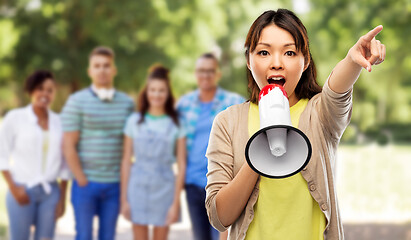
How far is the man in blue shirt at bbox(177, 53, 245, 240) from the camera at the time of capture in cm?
481

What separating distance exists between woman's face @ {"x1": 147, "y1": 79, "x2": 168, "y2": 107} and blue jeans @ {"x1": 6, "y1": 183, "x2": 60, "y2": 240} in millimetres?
1180

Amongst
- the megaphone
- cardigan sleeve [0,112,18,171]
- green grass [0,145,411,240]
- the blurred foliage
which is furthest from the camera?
the blurred foliage

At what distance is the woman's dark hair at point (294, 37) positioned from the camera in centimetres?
180

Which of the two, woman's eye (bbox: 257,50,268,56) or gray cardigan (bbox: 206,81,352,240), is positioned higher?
woman's eye (bbox: 257,50,268,56)

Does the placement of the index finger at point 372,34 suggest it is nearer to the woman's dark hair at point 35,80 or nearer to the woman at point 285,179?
the woman at point 285,179

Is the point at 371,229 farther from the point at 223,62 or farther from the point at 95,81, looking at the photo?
the point at 223,62

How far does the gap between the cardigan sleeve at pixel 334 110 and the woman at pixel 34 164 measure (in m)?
3.57

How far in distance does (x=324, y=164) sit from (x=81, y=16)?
15.7 m

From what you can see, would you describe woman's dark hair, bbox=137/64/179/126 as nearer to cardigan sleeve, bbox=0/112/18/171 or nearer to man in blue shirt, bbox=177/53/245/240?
man in blue shirt, bbox=177/53/245/240

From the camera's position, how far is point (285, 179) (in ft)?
5.96

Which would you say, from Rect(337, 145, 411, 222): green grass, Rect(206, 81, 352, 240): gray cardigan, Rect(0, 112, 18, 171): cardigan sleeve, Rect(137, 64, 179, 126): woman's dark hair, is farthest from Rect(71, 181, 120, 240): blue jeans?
Rect(337, 145, 411, 222): green grass

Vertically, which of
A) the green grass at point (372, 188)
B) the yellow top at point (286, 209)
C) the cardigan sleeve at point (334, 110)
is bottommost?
the green grass at point (372, 188)

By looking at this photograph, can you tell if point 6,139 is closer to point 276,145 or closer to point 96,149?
point 96,149

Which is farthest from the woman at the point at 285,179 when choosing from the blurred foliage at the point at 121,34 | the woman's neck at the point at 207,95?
the blurred foliage at the point at 121,34
